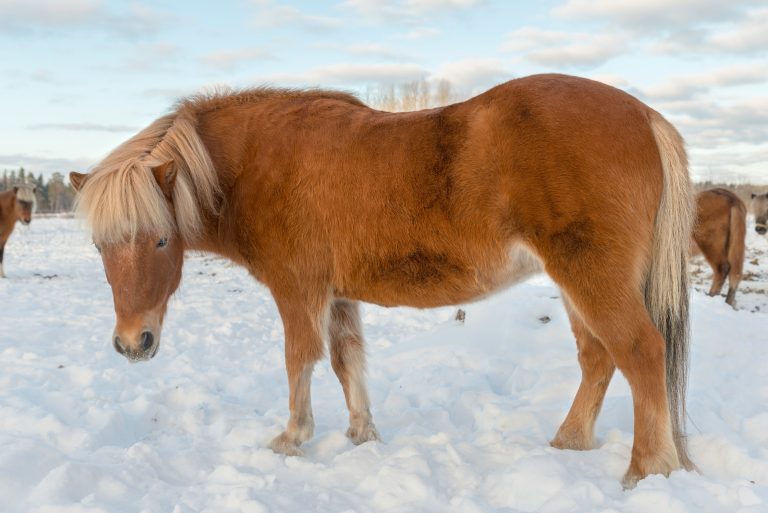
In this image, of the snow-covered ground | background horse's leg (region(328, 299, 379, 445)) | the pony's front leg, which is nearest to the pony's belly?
the pony's front leg

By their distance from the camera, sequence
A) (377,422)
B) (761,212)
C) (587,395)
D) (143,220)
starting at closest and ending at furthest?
1. (143,220)
2. (587,395)
3. (377,422)
4. (761,212)

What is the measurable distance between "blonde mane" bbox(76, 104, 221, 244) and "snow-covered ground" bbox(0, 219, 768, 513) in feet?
0.73

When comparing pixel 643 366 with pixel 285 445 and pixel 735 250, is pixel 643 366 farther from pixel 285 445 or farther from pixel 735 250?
pixel 735 250

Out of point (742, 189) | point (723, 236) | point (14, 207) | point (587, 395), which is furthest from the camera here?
point (742, 189)

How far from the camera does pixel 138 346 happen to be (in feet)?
10.2

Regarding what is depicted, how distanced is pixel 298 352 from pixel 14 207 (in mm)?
14857

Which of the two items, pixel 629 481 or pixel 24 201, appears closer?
pixel 629 481

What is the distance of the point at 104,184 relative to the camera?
3.15 meters

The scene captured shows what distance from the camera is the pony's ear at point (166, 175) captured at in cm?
319

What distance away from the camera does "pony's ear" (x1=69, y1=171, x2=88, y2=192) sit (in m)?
3.32

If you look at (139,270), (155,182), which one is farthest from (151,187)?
(139,270)

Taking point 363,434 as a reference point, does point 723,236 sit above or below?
above

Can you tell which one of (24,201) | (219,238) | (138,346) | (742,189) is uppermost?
(742,189)

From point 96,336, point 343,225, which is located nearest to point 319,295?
point 343,225
